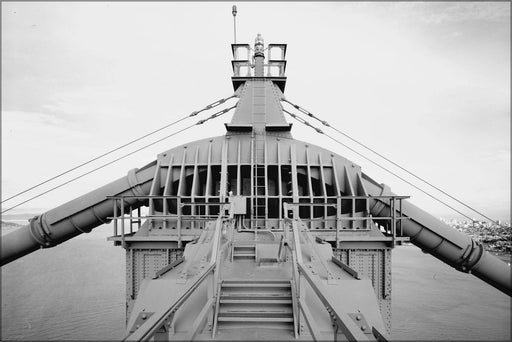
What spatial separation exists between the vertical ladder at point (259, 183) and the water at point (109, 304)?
29.7 meters

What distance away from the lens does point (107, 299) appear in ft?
163

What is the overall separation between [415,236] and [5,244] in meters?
15.4

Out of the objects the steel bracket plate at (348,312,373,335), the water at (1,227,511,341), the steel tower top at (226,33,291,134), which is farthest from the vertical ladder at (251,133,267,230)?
the water at (1,227,511,341)

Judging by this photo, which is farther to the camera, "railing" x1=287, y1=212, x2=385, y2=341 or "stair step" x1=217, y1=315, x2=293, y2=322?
"stair step" x1=217, y1=315, x2=293, y2=322

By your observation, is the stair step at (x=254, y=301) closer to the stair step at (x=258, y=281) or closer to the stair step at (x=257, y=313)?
the stair step at (x=257, y=313)

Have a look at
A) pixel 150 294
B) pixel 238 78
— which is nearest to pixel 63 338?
pixel 238 78

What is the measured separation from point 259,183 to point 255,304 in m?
7.46

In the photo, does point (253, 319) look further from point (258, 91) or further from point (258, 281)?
point (258, 91)

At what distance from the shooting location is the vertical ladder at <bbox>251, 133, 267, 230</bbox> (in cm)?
1134

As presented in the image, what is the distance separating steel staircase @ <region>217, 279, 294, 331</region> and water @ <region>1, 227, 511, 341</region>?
33.3m

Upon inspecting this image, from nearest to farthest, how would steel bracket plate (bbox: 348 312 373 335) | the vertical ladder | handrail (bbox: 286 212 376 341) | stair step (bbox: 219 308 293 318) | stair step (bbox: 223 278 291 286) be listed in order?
handrail (bbox: 286 212 376 341)
steel bracket plate (bbox: 348 312 373 335)
stair step (bbox: 219 308 293 318)
stair step (bbox: 223 278 291 286)
the vertical ladder

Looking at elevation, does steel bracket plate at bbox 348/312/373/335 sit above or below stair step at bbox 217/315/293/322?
above

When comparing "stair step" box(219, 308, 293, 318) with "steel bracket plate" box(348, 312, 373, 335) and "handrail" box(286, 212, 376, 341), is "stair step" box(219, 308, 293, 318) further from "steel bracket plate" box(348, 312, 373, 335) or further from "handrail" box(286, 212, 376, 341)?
"steel bracket plate" box(348, 312, 373, 335)

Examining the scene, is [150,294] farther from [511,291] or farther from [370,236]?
[511,291]
